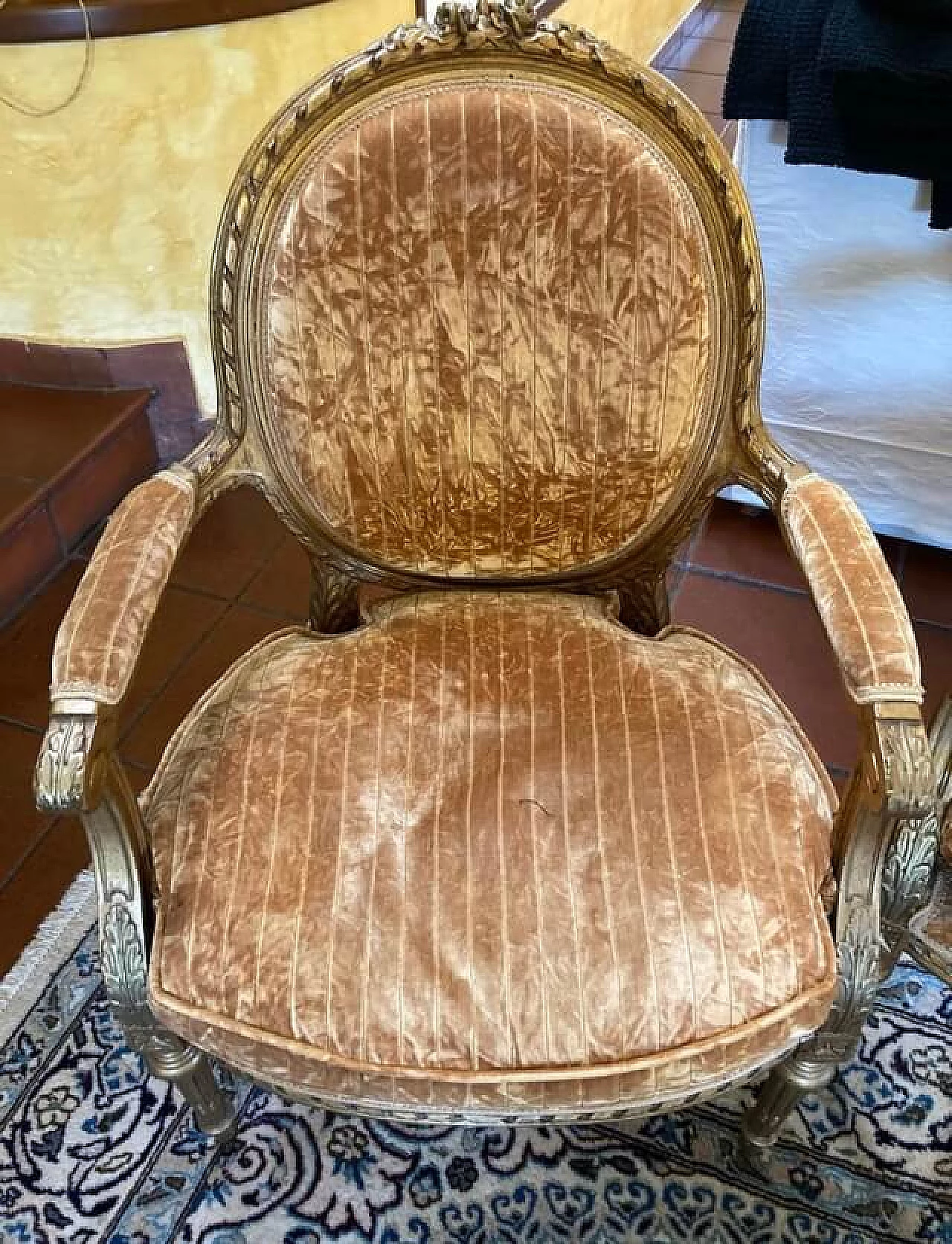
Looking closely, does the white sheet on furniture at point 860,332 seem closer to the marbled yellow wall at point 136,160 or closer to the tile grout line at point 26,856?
the marbled yellow wall at point 136,160

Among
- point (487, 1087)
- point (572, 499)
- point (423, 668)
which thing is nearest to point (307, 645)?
point (423, 668)

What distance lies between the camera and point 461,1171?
1183 mm

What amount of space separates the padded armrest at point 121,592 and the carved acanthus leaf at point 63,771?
0.04m

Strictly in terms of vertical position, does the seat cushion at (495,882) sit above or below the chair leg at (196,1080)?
above

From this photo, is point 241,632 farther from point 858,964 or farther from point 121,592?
point 858,964

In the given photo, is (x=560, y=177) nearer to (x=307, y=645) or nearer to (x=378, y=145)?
(x=378, y=145)

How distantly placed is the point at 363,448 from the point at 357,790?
359 millimetres

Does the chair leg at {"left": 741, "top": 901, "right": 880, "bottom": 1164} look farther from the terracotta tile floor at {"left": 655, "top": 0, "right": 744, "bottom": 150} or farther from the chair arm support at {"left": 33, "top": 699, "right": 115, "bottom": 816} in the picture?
the terracotta tile floor at {"left": 655, "top": 0, "right": 744, "bottom": 150}

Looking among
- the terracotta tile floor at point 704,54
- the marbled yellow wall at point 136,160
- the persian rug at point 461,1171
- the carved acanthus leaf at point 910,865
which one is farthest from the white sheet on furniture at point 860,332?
the terracotta tile floor at point 704,54

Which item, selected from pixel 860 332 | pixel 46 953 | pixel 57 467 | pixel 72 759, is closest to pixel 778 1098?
pixel 72 759

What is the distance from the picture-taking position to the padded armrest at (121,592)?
850 millimetres

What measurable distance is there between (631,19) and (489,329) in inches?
112

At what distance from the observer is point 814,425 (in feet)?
5.87

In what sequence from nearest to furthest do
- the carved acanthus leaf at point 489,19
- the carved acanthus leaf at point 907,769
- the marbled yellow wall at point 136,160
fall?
the carved acanthus leaf at point 907,769 → the carved acanthus leaf at point 489,19 → the marbled yellow wall at point 136,160
